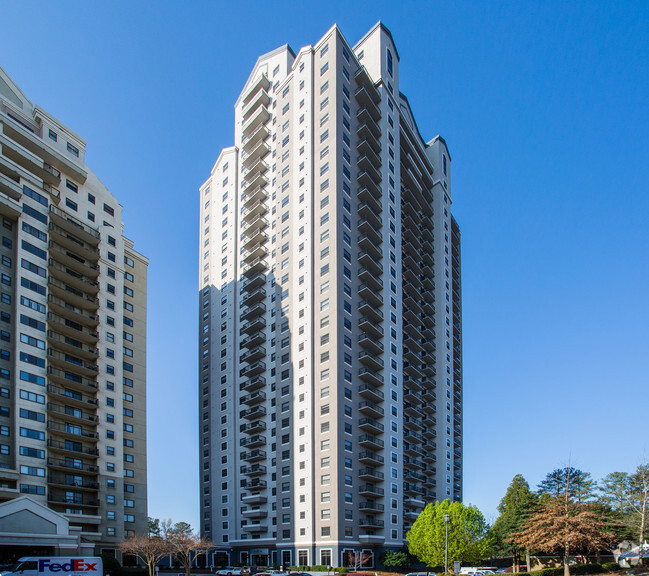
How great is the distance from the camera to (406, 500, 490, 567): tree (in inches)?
2574

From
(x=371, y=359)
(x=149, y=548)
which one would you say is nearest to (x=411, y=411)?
(x=371, y=359)

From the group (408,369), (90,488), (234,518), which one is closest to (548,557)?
(408,369)

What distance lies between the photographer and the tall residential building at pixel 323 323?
255 ft

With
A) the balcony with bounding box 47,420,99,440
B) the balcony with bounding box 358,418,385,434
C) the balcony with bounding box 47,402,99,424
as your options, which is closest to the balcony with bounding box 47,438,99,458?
the balcony with bounding box 47,420,99,440

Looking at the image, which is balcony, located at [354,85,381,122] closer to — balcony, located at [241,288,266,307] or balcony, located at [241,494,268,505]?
balcony, located at [241,288,266,307]

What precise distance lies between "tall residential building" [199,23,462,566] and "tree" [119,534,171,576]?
1736cm

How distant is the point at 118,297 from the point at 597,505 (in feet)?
242

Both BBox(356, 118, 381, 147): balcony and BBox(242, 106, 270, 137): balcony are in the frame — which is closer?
BBox(356, 118, 381, 147): balcony

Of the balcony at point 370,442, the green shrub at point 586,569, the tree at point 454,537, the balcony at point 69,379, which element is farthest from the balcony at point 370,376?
the balcony at point 69,379

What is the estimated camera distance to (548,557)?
8431 centimetres

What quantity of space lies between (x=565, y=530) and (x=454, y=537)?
42.9 feet

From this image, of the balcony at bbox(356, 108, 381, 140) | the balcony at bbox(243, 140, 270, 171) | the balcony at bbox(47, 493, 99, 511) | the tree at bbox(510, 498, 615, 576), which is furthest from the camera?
the balcony at bbox(243, 140, 270, 171)

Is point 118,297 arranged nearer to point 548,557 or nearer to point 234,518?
point 234,518

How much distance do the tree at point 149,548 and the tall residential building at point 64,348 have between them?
13.6ft
